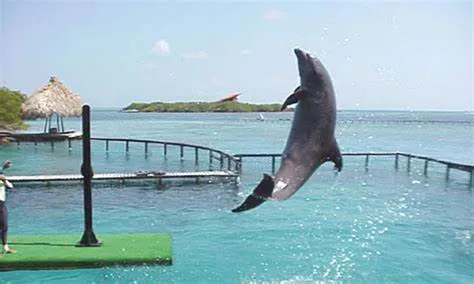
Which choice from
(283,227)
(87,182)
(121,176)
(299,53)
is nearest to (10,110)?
(121,176)

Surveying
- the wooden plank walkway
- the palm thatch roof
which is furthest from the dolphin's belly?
the palm thatch roof

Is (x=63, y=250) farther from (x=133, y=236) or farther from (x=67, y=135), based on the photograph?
(x=67, y=135)

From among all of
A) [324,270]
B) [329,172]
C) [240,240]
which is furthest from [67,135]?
[324,270]

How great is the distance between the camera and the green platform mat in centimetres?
968

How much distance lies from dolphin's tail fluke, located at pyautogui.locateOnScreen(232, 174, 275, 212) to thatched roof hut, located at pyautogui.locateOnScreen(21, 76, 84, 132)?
36748mm

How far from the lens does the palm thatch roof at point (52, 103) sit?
37938 mm

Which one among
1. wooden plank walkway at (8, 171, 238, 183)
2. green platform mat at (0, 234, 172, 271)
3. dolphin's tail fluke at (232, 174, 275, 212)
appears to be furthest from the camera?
wooden plank walkway at (8, 171, 238, 183)

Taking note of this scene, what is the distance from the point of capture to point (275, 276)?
10664 mm

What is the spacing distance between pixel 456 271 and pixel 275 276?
386 centimetres

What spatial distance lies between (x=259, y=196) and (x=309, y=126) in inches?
25.2

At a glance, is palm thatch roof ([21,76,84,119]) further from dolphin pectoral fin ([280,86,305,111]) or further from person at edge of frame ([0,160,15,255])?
dolphin pectoral fin ([280,86,305,111])

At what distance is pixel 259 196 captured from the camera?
340 cm

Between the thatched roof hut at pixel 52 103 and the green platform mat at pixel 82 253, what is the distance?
92.6 ft

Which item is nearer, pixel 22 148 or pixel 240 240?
pixel 240 240
